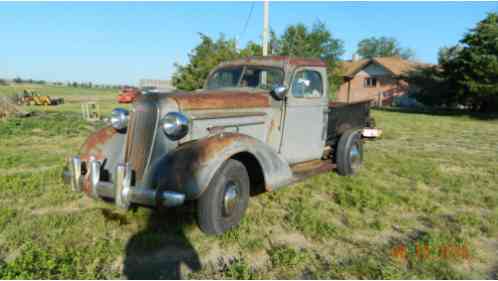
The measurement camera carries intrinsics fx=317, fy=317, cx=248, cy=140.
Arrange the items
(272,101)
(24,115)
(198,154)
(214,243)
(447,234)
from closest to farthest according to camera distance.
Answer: (198,154)
(214,243)
(447,234)
(272,101)
(24,115)

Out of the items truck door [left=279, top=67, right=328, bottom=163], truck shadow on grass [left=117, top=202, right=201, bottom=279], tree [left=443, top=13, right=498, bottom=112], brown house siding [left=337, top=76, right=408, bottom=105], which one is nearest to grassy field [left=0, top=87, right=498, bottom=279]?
truck shadow on grass [left=117, top=202, right=201, bottom=279]

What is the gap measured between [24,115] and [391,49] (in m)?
74.6

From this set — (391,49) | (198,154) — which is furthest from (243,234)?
(391,49)

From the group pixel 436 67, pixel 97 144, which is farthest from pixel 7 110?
pixel 436 67

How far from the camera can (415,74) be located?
28.3m

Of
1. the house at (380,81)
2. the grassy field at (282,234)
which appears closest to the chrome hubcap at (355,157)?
the grassy field at (282,234)

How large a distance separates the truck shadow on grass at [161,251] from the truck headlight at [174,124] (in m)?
1.04

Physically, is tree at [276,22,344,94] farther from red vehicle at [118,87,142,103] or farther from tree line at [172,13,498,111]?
red vehicle at [118,87,142,103]

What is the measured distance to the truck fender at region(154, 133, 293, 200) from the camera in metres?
2.78

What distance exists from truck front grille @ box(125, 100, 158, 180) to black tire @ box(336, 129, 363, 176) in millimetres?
3286

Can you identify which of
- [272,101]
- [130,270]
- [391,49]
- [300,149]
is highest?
[391,49]

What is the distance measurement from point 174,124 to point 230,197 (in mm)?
932

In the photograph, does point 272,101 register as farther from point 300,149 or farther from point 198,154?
point 198,154

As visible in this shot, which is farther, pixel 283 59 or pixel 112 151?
pixel 283 59
